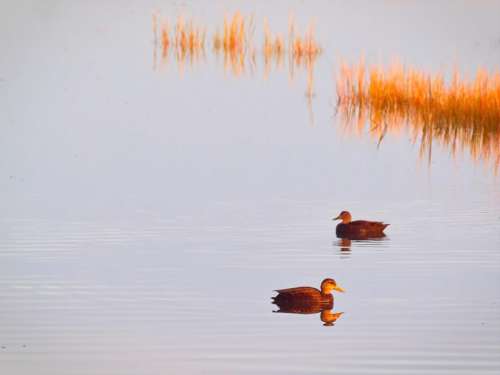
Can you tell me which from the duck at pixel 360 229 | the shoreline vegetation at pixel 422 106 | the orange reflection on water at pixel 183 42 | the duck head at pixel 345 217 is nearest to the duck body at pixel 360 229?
the duck at pixel 360 229

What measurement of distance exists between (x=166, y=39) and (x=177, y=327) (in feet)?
92.0

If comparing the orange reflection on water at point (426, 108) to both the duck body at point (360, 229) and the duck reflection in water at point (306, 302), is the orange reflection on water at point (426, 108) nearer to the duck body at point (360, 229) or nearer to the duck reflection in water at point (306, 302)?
the duck body at point (360, 229)

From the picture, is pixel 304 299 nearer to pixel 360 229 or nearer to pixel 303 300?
pixel 303 300

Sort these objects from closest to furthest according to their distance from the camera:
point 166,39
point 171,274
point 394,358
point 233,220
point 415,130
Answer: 1. point 394,358
2. point 171,274
3. point 233,220
4. point 415,130
5. point 166,39

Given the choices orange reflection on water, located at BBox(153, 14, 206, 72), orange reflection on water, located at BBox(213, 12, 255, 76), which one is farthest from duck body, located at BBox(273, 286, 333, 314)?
orange reflection on water, located at BBox(153, 14, 206, 72)

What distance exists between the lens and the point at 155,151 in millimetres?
24156

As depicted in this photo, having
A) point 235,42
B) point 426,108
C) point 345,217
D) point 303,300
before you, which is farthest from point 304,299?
point 235,42

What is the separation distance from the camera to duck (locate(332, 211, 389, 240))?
55.5 ft

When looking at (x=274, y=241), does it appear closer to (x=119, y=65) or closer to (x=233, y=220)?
(x=233, y=220)

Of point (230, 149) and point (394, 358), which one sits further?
point (230, 149)

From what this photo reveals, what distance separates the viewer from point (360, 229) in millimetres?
17188

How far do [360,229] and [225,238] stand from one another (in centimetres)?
167

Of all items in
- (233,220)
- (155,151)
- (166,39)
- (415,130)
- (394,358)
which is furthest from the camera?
(166,39)

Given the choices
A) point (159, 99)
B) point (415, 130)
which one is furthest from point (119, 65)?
point (415, 130)
